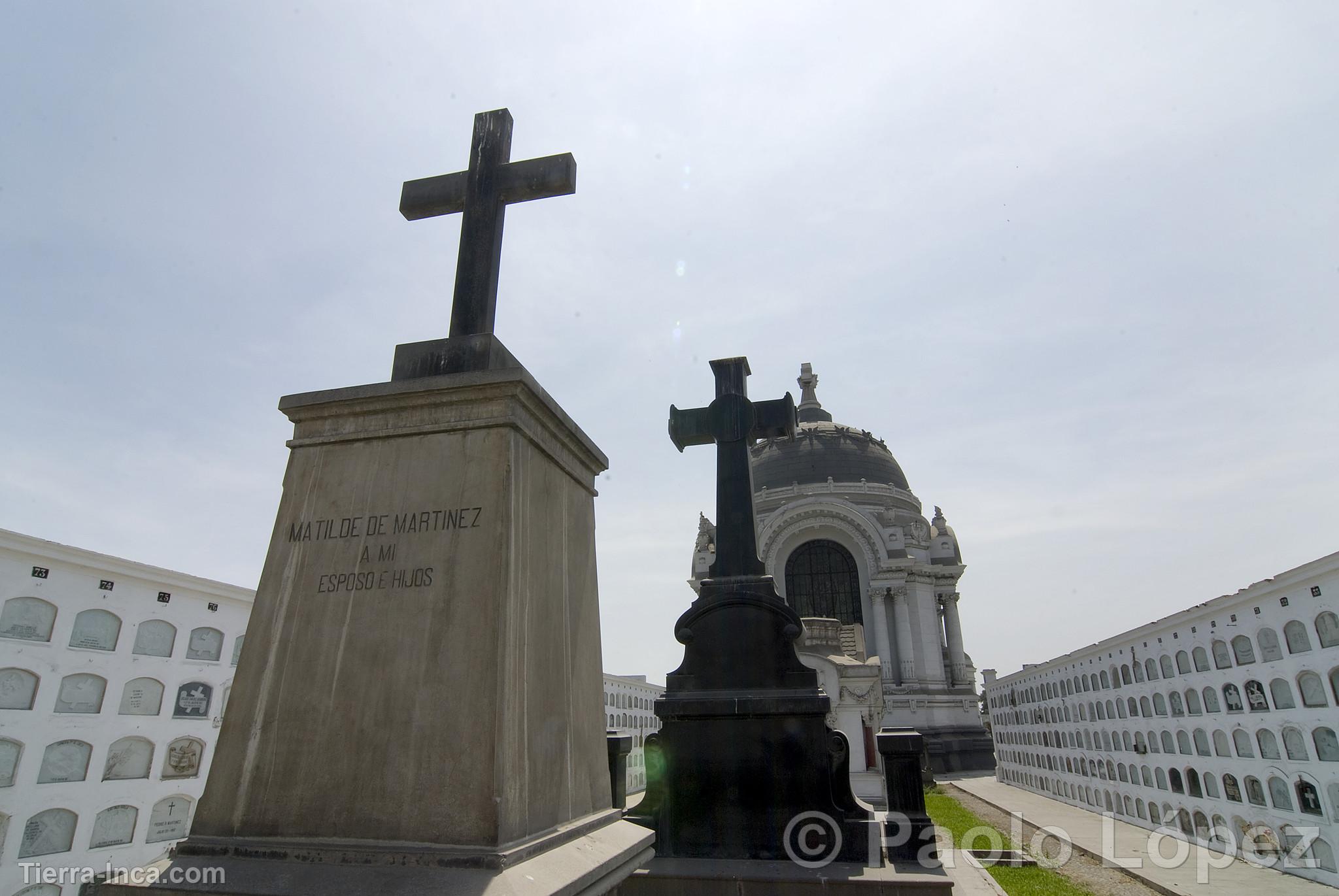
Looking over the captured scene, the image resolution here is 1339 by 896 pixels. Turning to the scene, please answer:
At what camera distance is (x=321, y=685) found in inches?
92.3

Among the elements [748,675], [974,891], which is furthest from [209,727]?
[974,891]

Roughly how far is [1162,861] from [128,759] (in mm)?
20999

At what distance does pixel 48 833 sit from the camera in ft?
38.6

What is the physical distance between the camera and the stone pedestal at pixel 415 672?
207 cm

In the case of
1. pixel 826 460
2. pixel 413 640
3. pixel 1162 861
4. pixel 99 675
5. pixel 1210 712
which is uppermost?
pixel 826 460

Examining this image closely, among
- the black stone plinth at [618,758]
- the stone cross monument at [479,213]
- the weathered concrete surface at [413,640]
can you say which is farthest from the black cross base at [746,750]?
the stone cross monument at [479,213]

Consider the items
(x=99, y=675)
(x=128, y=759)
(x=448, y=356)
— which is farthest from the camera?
(x=128, y=759)

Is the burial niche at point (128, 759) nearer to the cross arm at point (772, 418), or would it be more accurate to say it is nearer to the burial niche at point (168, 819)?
the burial niche at point (168, 819)

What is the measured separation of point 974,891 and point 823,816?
126 inches

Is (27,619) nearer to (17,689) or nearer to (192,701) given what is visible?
(17,689)

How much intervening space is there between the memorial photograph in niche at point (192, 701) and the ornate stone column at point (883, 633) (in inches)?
1159

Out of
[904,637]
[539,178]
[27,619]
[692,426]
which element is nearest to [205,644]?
[27,619]

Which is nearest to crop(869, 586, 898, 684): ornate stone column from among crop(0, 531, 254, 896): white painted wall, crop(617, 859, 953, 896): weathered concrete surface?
crop(0, 531, 254, 896): white painted wall

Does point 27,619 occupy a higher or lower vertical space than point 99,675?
higher
